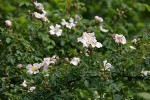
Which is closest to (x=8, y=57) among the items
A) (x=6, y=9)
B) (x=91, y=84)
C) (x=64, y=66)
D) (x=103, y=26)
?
(x=64, y=66)

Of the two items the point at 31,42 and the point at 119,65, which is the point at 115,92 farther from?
the point at 31,42

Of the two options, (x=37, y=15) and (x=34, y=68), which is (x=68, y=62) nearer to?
(x=34, y=68)

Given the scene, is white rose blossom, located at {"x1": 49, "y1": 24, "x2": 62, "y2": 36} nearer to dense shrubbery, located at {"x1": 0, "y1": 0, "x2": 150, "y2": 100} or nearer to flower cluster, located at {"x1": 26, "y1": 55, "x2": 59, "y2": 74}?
dense shrubbery, located at {"x1": 0, "y1": 0, "x2": 150, "y2": 100}

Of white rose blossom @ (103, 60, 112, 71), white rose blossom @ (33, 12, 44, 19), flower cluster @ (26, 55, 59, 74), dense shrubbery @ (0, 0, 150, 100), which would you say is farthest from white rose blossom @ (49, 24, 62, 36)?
white rose blossom @ (103, 60, 112, 71)

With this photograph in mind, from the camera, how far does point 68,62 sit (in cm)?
306

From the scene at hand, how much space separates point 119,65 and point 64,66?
0.34 metres

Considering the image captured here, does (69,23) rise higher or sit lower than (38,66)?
higher

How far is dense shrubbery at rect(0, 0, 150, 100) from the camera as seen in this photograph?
2.75 m

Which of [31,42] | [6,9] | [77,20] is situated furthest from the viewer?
[6,9]

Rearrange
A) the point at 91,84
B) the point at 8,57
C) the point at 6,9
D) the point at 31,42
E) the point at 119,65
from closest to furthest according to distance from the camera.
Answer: the point at 91,84 < the point at 119,65 < the point at 8,57 < the point at 31,42 < the point at 6,9

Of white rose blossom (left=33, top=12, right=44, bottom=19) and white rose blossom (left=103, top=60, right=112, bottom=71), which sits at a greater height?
white rose blossom (left=33, top=12, right=44, bottom=19)

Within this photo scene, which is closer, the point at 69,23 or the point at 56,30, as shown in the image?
the point at 56,30

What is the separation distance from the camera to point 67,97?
9.04 ft

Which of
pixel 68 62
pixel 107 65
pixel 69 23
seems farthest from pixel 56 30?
pixel 107 65
